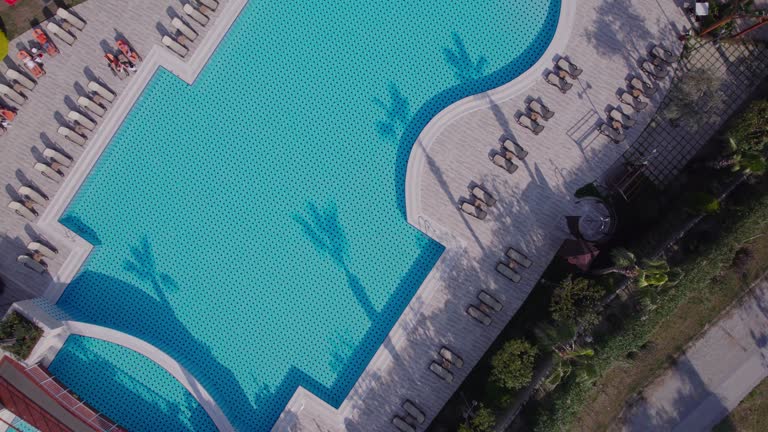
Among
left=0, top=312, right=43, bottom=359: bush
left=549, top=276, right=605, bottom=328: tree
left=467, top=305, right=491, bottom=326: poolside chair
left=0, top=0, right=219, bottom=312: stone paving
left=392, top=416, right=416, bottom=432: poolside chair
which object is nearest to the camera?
left=549, top=276, right=605, bottom=328: tree

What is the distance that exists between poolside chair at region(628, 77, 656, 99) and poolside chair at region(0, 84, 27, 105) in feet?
83.2

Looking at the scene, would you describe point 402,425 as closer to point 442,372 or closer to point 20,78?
point 442,372

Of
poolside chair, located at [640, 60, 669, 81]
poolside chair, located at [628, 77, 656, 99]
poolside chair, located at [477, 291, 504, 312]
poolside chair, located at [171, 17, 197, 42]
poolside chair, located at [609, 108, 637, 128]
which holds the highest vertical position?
poolside chair, located at [640, 60, 669, 81]

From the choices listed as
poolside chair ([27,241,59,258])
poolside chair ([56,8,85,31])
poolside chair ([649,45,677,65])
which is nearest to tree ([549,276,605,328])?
poolside chair ([649,45,677,65])

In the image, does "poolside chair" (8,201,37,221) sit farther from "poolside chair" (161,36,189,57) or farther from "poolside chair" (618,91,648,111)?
"poolside chair" (618,91,648,111)

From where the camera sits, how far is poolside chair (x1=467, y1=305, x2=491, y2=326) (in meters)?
18.6

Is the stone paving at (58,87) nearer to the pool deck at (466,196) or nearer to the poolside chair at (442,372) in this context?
the pool deck at (466,196)

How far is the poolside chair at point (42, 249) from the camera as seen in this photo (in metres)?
18.9

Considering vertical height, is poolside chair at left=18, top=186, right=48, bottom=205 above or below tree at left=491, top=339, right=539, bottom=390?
below

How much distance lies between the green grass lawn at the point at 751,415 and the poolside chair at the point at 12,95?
31733 mm

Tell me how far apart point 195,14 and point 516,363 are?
18921mm

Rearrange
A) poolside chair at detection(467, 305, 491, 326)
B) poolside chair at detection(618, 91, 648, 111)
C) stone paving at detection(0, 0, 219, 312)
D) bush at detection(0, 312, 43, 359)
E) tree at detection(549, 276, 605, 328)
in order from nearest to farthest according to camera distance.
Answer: tree at detection(549, 276, 605, 328) → bush at detection(0, 312, 43, 359) → poolside chair at detection(467, 305, 491, 326) → poolside chair at detection(618, 91, 648, 111) → stone paving at detection(0, 0, 219, 312)

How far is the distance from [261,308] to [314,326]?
235 cm

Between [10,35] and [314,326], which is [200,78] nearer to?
[10,35]
